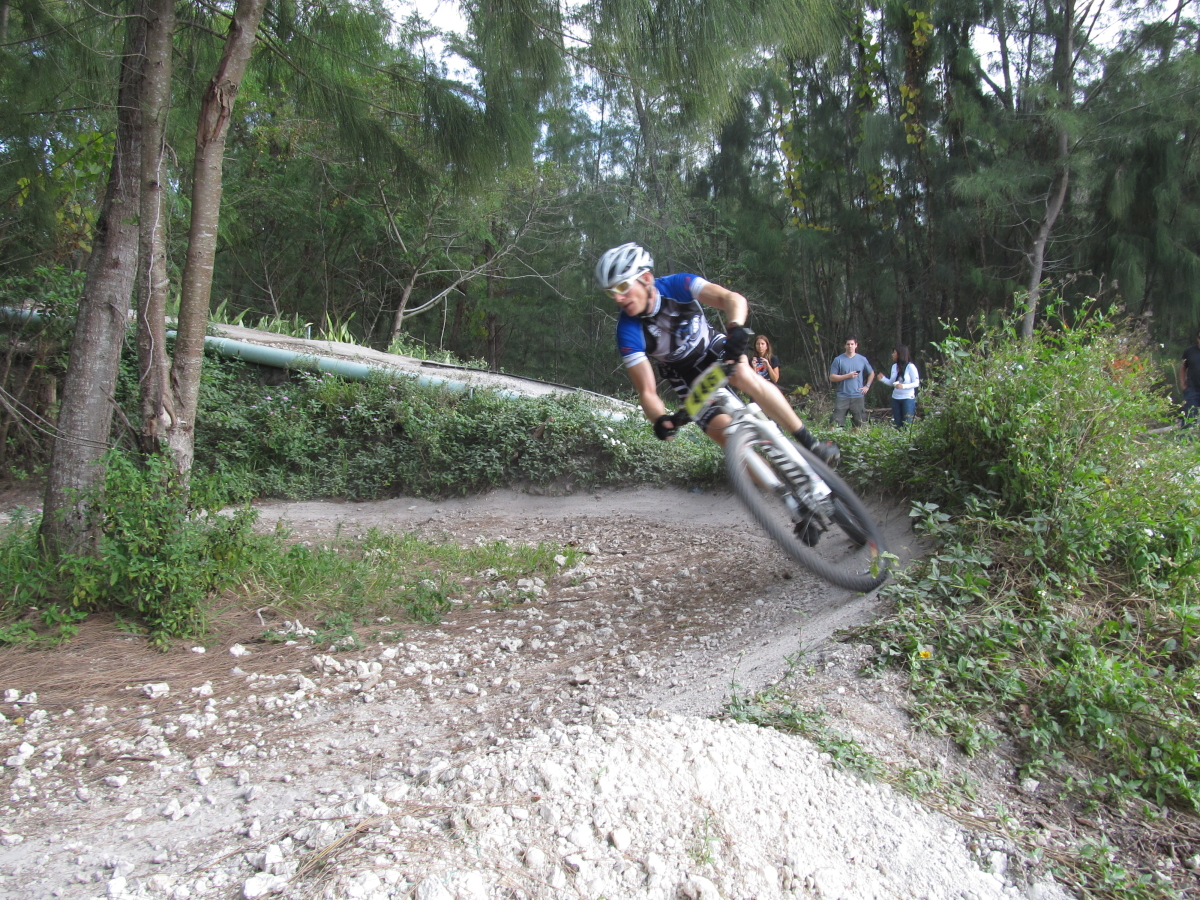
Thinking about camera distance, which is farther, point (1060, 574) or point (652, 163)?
point (652, 163)

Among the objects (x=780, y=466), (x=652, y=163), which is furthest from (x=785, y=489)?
(x=652, y=163)

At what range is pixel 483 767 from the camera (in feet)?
9.01

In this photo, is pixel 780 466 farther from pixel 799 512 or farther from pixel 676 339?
A: pixel 676 339

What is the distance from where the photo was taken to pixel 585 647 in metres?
4.49

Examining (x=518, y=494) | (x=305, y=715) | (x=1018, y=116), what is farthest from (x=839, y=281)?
(x=305, y=715)

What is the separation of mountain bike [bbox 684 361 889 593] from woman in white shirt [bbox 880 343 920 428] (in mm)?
5859

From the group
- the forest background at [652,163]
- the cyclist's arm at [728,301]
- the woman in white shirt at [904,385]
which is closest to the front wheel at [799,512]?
the cyclist's arm at [728,301]

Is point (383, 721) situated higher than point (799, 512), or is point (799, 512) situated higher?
point (799, 512)

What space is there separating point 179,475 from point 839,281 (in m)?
15.5

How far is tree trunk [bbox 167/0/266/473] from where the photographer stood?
500 centimetres

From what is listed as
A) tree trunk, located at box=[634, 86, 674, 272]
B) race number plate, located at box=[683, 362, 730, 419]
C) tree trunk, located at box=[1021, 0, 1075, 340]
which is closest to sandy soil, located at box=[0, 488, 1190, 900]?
race number plate, located at box=[683, 362, 730, 419]

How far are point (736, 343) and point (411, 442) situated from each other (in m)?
6.23

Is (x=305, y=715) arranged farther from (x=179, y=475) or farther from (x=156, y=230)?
(x=156, y=230)

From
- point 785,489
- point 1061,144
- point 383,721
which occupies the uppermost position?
point 1061,144
